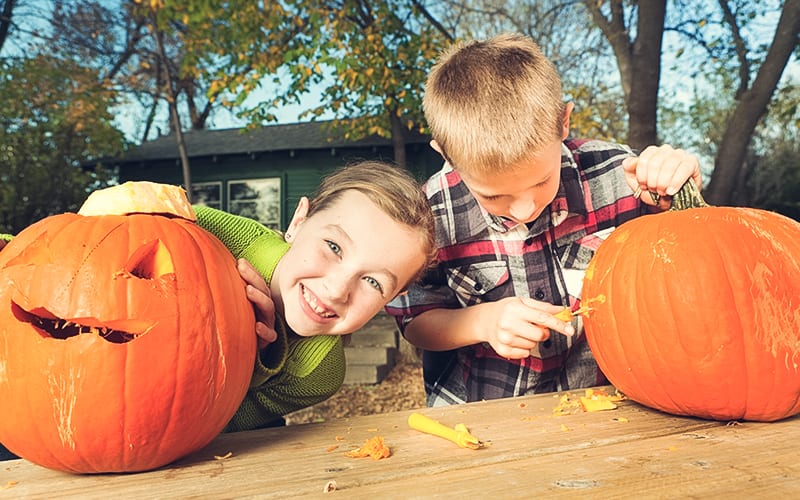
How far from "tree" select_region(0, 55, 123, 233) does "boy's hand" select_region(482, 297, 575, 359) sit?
13.5 m

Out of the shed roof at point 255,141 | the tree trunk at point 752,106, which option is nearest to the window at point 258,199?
the shed roof at point 255,141

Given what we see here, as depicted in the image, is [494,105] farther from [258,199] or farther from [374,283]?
[258,199]

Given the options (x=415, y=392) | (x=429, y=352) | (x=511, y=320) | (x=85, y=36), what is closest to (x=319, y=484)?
(x=511, y=320)

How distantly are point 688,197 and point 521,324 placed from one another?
582mm

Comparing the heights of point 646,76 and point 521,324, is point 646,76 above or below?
above

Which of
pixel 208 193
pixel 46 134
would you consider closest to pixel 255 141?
pixel 208 193

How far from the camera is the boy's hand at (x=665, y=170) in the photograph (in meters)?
1.62

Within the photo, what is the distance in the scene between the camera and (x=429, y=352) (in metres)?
2.48

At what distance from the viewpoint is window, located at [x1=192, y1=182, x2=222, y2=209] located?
14.5 meters

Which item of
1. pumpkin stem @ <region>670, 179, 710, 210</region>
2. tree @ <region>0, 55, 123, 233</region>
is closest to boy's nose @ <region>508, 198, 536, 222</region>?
pumpkin stem @ <region>670, 179, 710, 210</region>

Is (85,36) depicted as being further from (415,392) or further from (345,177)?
(345,177)

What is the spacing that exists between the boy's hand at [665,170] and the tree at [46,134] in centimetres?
1362

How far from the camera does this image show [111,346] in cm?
106

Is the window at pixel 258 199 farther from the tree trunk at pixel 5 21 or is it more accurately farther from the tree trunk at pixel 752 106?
the tree trunk at pixel 752 106
